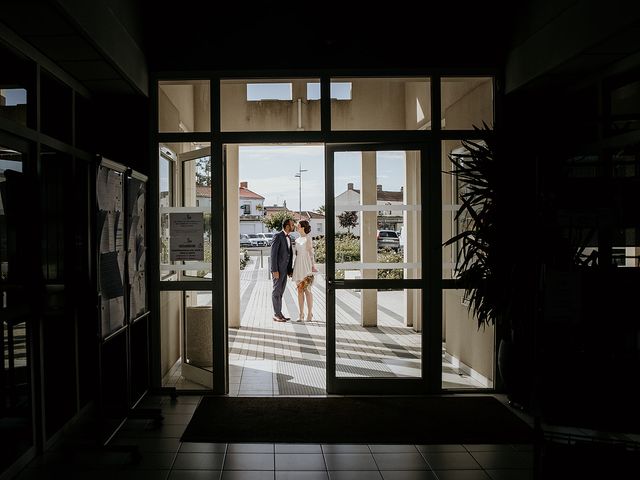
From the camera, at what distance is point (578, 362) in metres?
2.79

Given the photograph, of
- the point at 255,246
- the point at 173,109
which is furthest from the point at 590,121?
the point at 255,246

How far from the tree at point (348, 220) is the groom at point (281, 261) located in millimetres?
3284

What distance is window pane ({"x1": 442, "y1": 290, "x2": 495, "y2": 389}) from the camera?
4.89 m

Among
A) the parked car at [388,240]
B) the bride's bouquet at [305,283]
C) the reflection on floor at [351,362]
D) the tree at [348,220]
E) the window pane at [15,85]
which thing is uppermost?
the window pane at [15,85]

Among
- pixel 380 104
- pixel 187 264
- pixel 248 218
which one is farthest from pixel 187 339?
pixel 248 218

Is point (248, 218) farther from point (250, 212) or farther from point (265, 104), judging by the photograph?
point (265, 104)

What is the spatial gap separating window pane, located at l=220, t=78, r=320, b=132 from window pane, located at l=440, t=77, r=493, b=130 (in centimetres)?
114

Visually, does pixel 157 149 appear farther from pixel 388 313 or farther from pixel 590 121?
pixel 590 121

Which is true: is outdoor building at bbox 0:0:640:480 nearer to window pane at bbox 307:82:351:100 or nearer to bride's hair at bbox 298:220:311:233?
window pane at bbox 307:82:351:100

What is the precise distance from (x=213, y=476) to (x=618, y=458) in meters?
2.17

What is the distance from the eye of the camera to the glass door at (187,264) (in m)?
4.83

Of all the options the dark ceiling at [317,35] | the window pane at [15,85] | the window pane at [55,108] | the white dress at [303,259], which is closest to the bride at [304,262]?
the white dress at [303,259]

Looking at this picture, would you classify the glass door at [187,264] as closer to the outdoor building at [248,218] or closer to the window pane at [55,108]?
the window pane at [55,108]

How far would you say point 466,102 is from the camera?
4.87 meters
